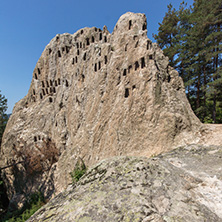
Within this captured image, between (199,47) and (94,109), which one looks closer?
(94,109)

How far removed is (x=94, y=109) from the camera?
43.2 ft

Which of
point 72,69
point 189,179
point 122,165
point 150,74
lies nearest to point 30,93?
point 72,69

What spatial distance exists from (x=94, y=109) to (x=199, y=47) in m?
15.1

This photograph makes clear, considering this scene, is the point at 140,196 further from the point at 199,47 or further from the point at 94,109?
the point at 199,47

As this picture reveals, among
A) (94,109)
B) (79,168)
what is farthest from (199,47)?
(79,168)

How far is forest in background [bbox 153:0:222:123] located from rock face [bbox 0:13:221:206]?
325 inches

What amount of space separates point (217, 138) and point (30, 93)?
2250cm

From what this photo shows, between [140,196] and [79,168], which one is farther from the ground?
[140,196]

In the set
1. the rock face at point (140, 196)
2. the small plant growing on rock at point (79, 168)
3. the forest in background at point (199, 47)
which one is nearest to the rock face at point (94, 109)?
the small plant growing on rock at point (79, 168)

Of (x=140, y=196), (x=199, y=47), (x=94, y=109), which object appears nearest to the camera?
(x=140, y=196)

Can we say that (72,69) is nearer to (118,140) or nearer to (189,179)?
(118,140)

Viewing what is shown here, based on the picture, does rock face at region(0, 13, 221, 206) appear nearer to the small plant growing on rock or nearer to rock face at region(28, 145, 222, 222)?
the small plant growing on rock

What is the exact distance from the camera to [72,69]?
18.1m

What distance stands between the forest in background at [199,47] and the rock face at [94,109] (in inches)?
325
